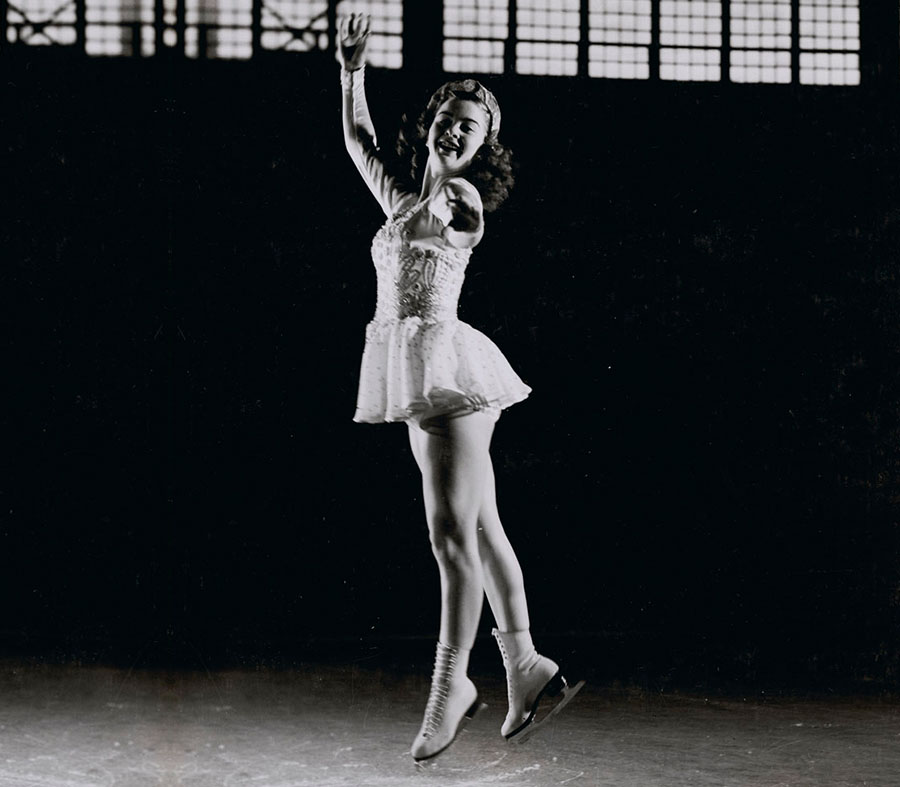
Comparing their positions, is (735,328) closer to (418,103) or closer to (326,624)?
(418,103)

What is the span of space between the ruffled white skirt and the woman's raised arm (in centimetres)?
47

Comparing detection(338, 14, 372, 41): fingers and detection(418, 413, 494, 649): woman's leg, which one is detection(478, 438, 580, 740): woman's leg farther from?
detection(338, 14, 372, 41): fingers

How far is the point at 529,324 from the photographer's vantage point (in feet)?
31.4

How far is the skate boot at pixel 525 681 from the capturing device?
14.2 feet

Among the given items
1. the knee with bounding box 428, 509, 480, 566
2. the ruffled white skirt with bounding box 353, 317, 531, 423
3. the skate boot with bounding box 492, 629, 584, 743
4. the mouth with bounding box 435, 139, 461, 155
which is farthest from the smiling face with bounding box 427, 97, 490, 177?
the skate boot with bounding box 492, 629, 584, 743

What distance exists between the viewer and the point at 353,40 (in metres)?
4.38

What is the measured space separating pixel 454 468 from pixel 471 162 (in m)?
1.17

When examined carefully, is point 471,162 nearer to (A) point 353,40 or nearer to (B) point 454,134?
(B) point 454,134

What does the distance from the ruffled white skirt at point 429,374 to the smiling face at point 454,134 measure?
57 cm

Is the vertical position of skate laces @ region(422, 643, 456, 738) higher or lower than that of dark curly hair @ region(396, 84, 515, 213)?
lower

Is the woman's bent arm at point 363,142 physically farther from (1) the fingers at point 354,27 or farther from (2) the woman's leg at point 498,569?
(2) the woman's leg at point 498,569

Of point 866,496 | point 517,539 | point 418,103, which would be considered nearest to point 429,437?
point 418,103

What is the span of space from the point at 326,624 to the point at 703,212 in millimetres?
4640

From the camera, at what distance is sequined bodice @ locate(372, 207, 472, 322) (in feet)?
14.1
